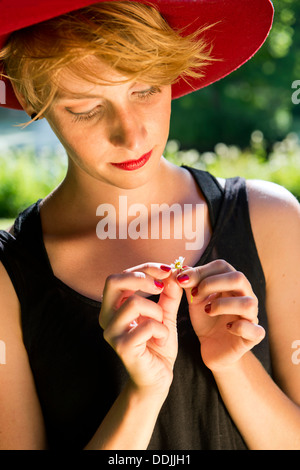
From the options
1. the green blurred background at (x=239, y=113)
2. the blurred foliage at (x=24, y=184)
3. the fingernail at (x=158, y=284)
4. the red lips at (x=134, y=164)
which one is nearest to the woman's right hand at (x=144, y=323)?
the fingernail at (x=158, y=284)

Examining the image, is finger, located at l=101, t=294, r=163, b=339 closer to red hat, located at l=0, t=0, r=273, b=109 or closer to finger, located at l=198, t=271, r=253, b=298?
finger, located at l=198, t=271, r=253, b=298

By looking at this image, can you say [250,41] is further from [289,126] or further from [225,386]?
[289,126]

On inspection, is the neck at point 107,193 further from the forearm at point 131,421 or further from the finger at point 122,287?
the forearm at point 131,421

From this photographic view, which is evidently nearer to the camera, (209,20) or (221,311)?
(221,311)

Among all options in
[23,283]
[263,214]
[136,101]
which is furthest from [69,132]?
[263,214]

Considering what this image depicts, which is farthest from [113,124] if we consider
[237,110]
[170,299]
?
[237,110]

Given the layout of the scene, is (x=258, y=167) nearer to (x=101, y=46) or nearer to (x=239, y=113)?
(x=101, y=46)
